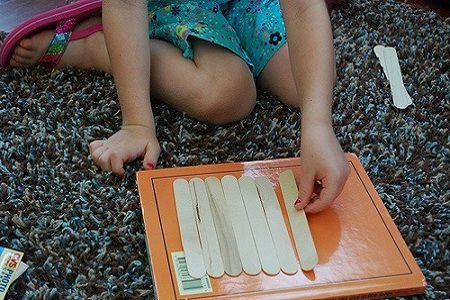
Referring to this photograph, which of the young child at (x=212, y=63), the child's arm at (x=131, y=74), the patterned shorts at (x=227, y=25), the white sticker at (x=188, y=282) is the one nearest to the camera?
the white sticker at (x=188, y=282)

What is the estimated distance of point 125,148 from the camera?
0.89 m

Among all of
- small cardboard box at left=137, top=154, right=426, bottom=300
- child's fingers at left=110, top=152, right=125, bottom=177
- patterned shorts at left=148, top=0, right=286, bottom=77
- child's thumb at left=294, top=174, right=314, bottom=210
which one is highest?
patterned shorts at left=148, top=0, right=286, bottom=77

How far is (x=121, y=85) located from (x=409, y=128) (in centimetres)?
44

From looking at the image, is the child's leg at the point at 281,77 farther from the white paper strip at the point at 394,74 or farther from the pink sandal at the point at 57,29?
the pink sandal at the point at 57,29

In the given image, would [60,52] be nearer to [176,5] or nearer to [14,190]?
[176,5]

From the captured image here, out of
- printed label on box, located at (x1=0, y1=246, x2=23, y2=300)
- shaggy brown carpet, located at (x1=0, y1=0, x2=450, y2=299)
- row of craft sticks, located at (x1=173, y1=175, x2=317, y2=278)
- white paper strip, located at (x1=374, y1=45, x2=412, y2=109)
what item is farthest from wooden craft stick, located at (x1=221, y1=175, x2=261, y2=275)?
white paper strip, located at (x1=374, y1=45, x2=412, y2=109)

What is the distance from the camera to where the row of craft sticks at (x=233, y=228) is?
73cm

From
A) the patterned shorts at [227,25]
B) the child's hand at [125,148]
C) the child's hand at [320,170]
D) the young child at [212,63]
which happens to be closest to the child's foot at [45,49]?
the young child at [212,63]

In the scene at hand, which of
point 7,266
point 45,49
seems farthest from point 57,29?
point 7,266

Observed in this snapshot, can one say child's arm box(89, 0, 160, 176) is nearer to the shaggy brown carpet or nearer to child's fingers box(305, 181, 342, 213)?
the shaggy brown carpet

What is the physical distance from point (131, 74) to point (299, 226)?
13.3 inches

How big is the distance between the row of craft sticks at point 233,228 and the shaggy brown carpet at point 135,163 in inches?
2.6

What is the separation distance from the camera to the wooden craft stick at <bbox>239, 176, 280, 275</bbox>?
28.7 inches

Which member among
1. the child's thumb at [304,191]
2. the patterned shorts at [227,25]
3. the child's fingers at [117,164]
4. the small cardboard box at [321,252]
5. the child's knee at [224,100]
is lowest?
the small cardboard box at [321,252]
